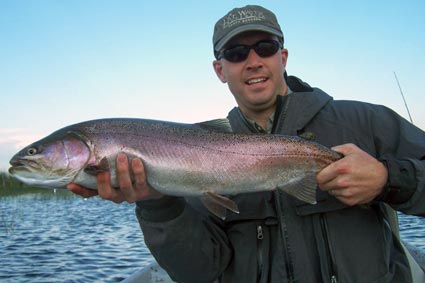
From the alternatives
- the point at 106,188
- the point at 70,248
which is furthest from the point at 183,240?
the point at 70,248

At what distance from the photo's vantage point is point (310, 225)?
10.8ft

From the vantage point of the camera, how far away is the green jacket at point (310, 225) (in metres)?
3.12

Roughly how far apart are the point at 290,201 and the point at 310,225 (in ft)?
0.75

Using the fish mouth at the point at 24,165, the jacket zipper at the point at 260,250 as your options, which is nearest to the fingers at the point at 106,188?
the fish mouth at the point at 24,165

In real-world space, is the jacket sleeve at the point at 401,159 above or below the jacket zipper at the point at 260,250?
above

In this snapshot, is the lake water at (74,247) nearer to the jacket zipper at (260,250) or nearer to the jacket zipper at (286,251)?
the jacket zipper at (260,250)

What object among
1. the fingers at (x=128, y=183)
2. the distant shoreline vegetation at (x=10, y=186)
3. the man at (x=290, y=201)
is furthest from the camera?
the distant shoreline vegetation at (x=10, y=186)

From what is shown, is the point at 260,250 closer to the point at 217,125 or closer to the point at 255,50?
the point at 217,125

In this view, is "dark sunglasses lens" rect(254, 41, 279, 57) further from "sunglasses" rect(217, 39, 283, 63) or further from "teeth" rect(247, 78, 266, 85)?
"teeth" rect(247, 78, 266, 85)

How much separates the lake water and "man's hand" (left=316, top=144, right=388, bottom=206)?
671 cm

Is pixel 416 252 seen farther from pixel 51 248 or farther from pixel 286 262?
pixel 51 248

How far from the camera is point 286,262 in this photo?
3178 millimetres

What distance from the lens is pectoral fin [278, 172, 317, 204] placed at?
323 centimetres

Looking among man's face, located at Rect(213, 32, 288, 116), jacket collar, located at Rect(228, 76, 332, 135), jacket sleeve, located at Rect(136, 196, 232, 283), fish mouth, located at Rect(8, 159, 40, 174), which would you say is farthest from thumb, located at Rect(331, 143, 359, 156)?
fish mouth, located at Rect(8, 159, 40, 174)
